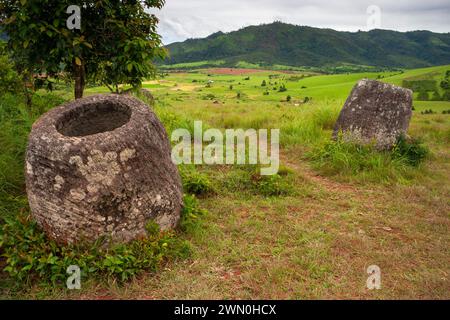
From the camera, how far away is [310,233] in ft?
17.7

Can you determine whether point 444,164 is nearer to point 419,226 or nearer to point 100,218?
point 419,226

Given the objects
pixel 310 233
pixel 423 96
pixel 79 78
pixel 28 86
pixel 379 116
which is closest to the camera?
pixel 310 233

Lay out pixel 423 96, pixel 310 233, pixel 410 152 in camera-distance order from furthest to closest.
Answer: pixel 423 96 < pixel 410 152 < pixel 310 233

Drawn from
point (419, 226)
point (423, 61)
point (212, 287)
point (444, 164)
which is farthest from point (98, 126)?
point (423, 61)

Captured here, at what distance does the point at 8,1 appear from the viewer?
5.82 meters

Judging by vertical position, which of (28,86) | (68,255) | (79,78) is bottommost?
(68,255)

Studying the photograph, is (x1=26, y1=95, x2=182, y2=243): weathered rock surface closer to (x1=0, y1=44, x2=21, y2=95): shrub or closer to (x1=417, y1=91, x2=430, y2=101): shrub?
(x1=0, y1=44, x2=21, y2=95): shrub

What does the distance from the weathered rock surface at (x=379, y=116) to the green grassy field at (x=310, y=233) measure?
666 mm

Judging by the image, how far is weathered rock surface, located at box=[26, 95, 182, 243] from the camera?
4.16 m

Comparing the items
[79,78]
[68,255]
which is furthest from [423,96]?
[68,255]

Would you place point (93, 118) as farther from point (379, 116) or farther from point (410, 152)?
point (410, 152)

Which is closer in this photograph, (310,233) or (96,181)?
(96,181)

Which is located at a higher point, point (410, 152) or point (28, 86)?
point (28, 86)

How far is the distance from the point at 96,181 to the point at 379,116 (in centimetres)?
724
